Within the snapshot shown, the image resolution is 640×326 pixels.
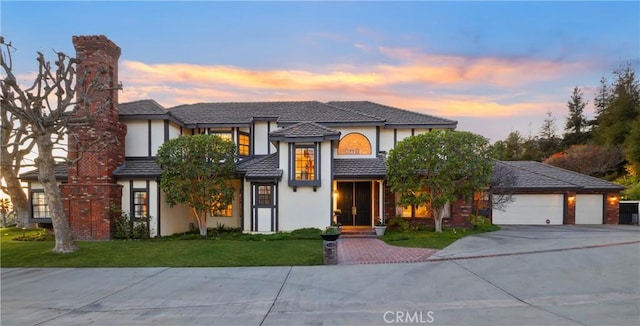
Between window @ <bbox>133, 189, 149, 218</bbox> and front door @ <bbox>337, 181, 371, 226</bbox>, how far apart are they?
9.61m

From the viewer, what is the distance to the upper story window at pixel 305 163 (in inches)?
581

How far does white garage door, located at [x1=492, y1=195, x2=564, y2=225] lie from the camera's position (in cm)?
1933

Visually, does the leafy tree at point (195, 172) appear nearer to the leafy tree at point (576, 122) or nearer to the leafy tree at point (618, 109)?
the leafy tree at point (618, 109)

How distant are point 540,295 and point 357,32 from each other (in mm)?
13856

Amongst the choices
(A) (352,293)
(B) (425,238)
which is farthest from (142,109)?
(B) (425,238)

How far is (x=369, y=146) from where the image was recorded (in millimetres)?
17016

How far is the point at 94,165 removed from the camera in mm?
13797

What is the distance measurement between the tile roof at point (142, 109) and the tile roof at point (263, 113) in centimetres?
103

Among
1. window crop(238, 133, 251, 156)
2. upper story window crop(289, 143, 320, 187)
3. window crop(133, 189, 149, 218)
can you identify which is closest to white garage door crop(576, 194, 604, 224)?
upper story window crop(289, 143, 320, 187)

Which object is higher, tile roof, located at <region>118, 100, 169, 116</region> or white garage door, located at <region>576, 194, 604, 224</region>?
tile roof, located at <region>118, 100, 169, 116</region>

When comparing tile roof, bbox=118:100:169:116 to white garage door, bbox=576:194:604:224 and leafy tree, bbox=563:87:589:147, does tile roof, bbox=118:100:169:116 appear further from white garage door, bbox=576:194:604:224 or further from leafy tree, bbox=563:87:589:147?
leafy tree, bbox=563:87:589:147

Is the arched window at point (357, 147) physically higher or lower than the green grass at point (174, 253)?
higher

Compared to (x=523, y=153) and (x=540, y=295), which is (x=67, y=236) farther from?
(x=523, y=153)

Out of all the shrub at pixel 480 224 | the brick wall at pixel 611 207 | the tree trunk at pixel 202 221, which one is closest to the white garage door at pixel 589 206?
the brick wall at pixel 611 207
